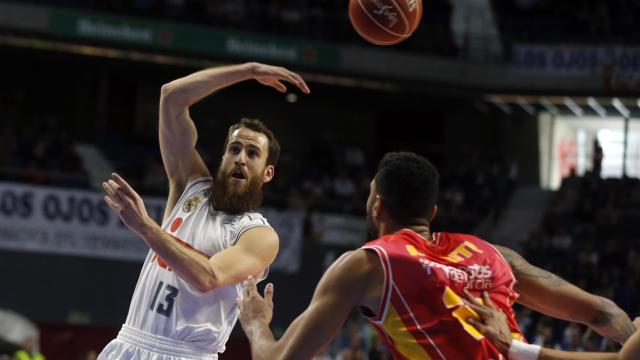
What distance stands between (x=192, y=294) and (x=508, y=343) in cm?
217

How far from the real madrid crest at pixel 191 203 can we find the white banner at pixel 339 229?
15715mm

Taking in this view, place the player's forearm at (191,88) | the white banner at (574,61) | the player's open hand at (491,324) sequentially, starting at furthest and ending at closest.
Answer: the white banner at (574,61) < the player's forearm at (191,88) < the player's open hand at (491,324)

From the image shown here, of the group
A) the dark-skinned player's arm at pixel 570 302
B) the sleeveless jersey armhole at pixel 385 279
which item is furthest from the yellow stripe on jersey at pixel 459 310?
the dark-skinned player's arm at pixel 570 302

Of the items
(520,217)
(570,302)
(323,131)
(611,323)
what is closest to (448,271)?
(570,302)

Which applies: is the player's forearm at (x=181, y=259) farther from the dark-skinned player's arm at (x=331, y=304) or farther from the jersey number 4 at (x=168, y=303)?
the dark-skinned player's arm at (x=331, y=304)

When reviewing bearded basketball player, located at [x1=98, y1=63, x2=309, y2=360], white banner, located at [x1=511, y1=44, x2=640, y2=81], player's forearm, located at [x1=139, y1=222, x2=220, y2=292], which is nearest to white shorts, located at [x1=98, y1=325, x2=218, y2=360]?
bearded basketball player, located at [x1=98, y1=63, x2=309, y2=360]

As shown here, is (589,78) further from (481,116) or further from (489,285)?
(489,285)

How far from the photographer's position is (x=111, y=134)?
92.7 feet

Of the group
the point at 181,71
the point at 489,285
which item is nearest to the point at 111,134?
the point at 181,71

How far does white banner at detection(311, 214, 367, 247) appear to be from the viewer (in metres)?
22.2

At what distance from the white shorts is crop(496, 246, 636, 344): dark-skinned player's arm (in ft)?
6.59

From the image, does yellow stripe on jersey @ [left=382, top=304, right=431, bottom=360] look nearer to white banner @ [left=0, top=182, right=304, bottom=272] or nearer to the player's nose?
the player's nose

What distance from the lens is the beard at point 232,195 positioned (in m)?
6.38

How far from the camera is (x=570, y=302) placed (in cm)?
498
